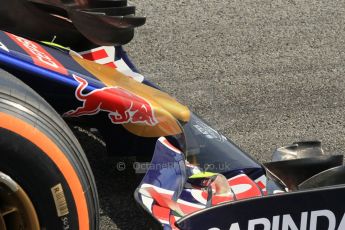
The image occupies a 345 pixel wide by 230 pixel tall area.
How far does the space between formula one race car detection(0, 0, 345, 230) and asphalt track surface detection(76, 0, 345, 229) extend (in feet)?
1.22

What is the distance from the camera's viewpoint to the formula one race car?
170 cm

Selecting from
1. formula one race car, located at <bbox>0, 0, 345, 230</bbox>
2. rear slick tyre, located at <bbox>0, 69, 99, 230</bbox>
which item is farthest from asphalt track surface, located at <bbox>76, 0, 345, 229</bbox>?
rear slick tyre, located at <bbox>0, 69, 99, 230</bbox>

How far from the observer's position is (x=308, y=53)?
3.79m

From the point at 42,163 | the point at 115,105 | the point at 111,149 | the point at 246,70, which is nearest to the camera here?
the point at 42,163

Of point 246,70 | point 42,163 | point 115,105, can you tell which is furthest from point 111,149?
point 246,70

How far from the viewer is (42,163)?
1698 millimetres

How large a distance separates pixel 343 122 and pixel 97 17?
4.46ft

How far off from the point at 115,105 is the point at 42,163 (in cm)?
44

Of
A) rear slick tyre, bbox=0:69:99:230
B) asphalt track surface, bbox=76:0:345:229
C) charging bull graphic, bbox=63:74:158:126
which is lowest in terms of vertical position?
rear slick tyre, bbox=0:69:99:230

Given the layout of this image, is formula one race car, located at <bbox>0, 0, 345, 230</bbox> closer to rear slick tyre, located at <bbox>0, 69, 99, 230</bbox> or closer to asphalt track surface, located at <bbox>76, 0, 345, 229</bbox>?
rear slick tyre, located at <bbox>0, 69, 99, 230</bbox>

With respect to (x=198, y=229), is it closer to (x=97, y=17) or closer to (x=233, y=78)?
(x=97, y=17)

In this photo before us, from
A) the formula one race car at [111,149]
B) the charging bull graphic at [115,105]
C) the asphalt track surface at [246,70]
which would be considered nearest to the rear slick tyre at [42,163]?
the formula one race car at [111,149]

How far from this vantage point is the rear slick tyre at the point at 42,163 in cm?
166

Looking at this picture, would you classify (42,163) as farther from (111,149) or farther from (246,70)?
(246,70)
